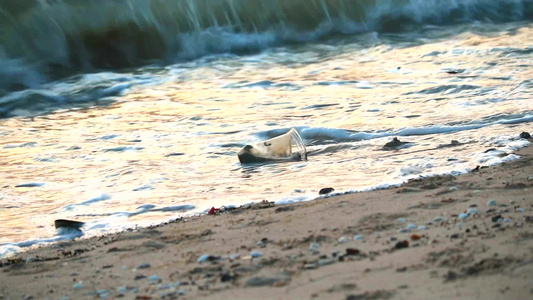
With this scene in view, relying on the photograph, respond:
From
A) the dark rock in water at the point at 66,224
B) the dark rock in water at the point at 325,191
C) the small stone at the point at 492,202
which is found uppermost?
the small stone at the point at 492,202

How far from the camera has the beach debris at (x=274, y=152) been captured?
5504mm

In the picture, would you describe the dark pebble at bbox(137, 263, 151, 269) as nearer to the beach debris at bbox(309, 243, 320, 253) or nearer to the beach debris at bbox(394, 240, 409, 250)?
the beach debris at bbox(309, 243, 320, 253)

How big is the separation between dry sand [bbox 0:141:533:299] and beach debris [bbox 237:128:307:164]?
53.2 inches

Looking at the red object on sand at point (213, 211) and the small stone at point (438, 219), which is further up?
the small stone at point (438, 219)

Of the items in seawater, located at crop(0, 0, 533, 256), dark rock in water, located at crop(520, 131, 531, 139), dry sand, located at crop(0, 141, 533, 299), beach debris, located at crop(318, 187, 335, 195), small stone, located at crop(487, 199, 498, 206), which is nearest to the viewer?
dry sand, located at crop(0, 141, 533, 299)

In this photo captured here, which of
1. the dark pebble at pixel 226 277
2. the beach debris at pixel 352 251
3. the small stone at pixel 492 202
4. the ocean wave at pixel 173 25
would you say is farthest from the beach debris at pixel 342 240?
the ocean wave at pixel 173 25

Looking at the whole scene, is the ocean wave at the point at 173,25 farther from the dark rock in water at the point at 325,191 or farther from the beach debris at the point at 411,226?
the beach debris at the point at 411,226

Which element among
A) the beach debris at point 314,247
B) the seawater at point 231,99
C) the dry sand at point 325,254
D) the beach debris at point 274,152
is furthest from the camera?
the beach debris at point 274,152

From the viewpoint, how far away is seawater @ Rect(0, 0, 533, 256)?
4.88 metres

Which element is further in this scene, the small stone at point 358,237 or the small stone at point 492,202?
the small stone at point 492,202

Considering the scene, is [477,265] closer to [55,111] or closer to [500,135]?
[500,135]

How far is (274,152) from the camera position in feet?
18.3

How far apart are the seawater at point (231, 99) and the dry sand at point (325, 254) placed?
0.52 meters

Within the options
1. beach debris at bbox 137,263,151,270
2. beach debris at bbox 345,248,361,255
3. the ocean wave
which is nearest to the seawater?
the ocean wave
